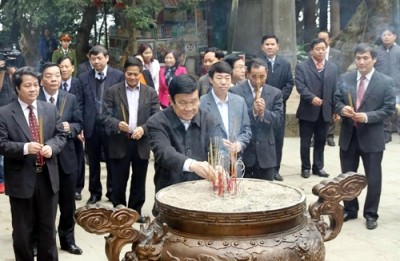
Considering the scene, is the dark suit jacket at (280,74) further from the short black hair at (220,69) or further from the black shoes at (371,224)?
the short black hair at (220,69)

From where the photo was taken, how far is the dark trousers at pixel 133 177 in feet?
19.4

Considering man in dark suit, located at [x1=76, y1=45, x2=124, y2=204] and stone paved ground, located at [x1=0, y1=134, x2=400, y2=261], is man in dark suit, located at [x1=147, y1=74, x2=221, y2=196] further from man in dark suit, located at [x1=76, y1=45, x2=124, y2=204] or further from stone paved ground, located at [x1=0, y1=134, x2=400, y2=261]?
man in dark suit, located at [x1=76, y1=45, x2=124, y2=204]

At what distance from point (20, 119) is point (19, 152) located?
0.25 metres

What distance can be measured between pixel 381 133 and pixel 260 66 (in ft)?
3.93

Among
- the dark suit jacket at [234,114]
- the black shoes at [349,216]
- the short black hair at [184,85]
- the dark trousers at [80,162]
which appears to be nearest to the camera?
the short black hair at [184,85]

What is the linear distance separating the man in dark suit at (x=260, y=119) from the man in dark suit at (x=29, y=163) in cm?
184

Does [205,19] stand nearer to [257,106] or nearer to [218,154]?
[257,106]

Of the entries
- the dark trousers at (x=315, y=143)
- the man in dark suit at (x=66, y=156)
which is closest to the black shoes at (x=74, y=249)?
the man in dark suit at (x=66, y=156)

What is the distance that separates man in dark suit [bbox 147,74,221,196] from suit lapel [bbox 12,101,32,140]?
0.86 metres

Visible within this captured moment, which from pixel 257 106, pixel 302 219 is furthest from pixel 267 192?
pixel 257 106

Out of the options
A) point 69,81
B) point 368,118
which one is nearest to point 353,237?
point 368,118

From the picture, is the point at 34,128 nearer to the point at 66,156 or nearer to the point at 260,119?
the point at 66,156

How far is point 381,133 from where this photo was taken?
5812 mm

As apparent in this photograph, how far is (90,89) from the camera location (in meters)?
6.37
